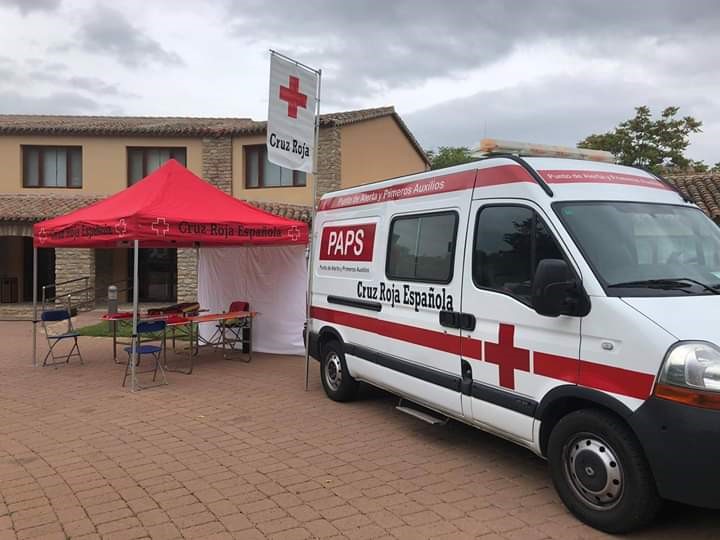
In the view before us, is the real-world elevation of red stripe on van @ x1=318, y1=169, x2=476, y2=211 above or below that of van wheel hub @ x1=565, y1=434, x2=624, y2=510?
above

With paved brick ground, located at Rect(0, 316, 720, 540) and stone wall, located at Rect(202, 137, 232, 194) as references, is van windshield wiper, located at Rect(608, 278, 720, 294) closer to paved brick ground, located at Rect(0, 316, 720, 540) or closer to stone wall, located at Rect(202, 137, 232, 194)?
paved brick ground, located at Rect(0, 316, 720, 540)

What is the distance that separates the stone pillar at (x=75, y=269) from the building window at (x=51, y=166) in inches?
107

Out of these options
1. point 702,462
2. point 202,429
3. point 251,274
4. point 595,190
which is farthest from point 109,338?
point 702,462

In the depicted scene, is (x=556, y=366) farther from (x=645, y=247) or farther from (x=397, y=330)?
(x=397, y=330)

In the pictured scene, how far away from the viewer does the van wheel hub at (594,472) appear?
11.2 ft

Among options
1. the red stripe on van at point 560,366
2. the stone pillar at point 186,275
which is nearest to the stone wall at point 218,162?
the stone pillar at point 186,275

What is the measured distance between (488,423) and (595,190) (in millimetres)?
1827

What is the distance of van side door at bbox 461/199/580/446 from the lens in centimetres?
377

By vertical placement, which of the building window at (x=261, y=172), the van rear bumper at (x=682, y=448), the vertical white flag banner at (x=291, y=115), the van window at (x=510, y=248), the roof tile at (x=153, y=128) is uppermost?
the roof tile at (x=153, y=128)

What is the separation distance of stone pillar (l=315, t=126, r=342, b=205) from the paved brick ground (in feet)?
37.8

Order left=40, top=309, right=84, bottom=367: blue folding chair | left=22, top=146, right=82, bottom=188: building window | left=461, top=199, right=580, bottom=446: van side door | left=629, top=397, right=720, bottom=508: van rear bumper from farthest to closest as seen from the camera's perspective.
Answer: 1. left=22, top=146, right=82, bottom=188: building window
2. left=40, top=309, right=84, bottom=367: blue folding chair
3. left=461, top=199, right=580, bottom=446: van side door
4. left=629, top=397, right=720, bottom=508: van rear bumper

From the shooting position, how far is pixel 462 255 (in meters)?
4.63

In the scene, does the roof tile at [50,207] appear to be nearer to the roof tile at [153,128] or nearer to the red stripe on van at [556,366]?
the roof tile at [153,128]

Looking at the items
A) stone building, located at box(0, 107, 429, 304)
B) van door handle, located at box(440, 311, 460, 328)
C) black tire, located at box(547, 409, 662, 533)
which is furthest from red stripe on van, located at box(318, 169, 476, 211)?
stone building, located at box(0, 107, 429, 304)
